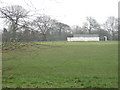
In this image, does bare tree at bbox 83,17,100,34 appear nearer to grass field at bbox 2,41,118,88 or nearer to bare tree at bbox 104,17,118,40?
bare tree at bbox 104,17,118,40

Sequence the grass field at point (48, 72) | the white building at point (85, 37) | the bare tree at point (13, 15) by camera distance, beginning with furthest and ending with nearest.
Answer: the white building at point (85, 37)
the grass field at point (48, 72)
the bare tree at point (13, 15)

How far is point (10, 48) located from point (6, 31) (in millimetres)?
638

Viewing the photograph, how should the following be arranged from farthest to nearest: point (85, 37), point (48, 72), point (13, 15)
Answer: point (85, 37)
point (48, 72)
point (13, 15)

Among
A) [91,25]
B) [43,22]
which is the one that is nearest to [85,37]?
[91,25]

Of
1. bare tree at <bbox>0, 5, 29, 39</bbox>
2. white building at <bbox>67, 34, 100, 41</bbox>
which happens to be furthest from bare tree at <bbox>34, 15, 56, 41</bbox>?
white building at <bbox>67, 34, 100, 41</bbox>

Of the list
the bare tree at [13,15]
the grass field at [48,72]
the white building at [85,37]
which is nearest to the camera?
the bare tree at [13,15]

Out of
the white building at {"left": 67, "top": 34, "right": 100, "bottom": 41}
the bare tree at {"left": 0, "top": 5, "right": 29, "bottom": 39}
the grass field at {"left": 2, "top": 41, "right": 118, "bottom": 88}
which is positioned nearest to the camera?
the bare tree at {"left": 0, "top": 5, "right": 29, "bottom": 39}

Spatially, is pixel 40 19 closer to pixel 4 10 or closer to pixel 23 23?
pixel 23 23

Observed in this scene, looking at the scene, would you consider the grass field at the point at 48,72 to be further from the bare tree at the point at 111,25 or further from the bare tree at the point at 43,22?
the bare tree at the point at 111,25

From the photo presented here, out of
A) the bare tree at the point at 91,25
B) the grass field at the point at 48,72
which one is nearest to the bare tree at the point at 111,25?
the bare tree at the point at 91,25

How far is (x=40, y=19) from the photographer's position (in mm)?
5293

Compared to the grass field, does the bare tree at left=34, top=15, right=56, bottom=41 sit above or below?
above

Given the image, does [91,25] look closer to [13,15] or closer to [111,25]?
[111,25]

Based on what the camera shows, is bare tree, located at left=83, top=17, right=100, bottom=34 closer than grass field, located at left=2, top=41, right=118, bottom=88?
No
